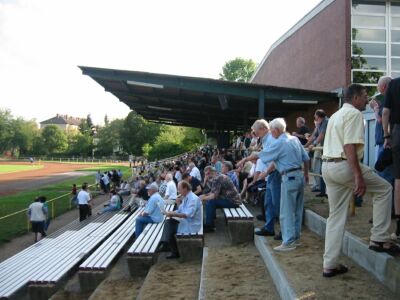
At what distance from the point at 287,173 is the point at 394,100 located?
164cm

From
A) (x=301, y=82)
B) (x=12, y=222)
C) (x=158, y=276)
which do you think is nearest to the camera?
(x=158, y=276)

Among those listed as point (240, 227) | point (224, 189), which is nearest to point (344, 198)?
point (240, 227)

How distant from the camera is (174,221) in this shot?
7.91 metres

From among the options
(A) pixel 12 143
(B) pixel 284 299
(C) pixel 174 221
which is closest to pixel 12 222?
(C) pixel 174 221

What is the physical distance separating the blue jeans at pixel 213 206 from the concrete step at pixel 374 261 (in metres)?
3.24

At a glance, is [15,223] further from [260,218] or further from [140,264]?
[260,218]

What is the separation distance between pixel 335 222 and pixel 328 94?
11.4 m

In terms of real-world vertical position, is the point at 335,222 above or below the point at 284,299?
above

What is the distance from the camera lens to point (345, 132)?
394 cm

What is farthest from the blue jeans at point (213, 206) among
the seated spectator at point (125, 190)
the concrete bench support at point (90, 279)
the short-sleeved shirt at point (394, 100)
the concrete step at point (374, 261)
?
the seated spectator at point (125, 190)

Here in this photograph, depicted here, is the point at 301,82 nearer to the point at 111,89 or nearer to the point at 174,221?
the point at 111,89

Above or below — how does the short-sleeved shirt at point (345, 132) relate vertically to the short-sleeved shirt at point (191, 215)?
above

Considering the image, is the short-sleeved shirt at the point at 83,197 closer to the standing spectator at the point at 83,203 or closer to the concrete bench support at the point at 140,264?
the standing spectator at the point at 83,203

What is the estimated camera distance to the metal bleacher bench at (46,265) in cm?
755
